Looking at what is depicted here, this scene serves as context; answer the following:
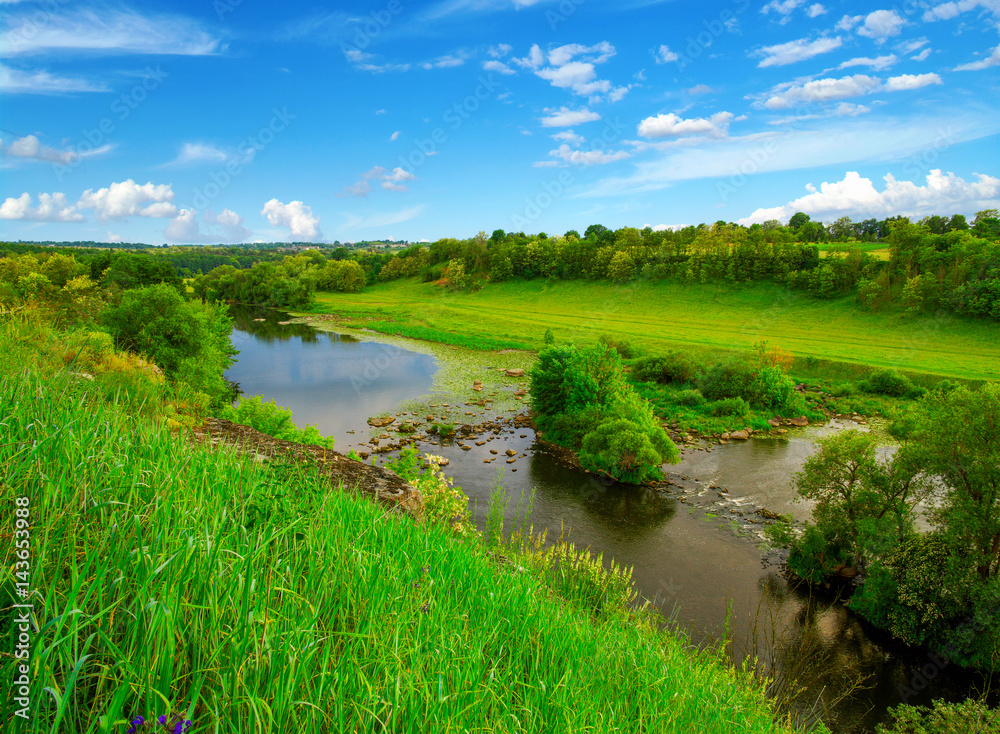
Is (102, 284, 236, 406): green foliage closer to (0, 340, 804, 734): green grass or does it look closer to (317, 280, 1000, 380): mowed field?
(0, 340, 804, 734): green grass

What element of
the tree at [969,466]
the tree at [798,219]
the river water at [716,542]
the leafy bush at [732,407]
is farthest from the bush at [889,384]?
the tree at [798,219]

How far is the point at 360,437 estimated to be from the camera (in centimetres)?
2698

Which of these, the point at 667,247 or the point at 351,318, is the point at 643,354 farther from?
the point at 351,318

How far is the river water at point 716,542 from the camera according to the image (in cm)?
1273

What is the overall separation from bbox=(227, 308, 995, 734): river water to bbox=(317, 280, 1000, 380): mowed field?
18.2m

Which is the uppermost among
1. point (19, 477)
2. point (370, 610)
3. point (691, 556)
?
point (19, 477)

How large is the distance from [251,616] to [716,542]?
1920 centimetres

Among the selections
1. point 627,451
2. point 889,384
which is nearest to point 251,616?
point 627,451

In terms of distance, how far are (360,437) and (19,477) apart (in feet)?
82.2

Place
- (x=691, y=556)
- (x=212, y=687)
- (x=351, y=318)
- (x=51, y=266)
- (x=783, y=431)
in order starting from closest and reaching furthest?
(x=212, y=687) → (x=691, y=556) → (x=783, y=431) → (x=51, y=266) → (x=351, y=318)

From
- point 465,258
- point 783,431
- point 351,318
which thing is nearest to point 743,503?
point 783,431

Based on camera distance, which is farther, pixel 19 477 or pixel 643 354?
pixel 643 354

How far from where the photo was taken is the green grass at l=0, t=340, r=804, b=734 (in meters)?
1.99

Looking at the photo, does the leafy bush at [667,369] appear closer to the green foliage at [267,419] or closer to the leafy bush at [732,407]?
the leafy bush at [732,407]
